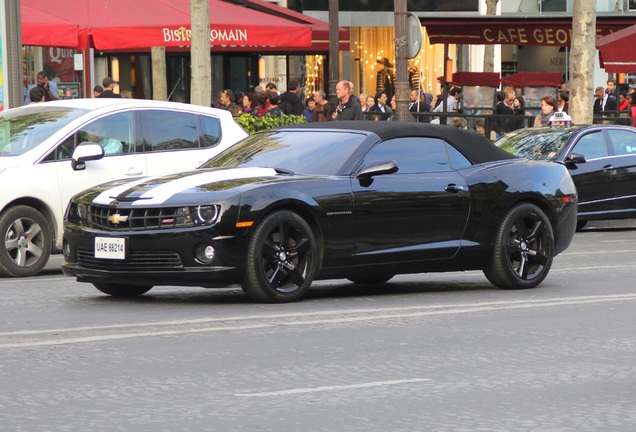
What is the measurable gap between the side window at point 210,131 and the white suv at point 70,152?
0.4 inches

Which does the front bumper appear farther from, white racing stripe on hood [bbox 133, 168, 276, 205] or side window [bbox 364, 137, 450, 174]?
side window [bbox 364, 137, 450, 174]

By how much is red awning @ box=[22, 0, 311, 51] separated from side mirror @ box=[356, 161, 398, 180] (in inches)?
437

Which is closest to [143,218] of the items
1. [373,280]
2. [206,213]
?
[206,213]

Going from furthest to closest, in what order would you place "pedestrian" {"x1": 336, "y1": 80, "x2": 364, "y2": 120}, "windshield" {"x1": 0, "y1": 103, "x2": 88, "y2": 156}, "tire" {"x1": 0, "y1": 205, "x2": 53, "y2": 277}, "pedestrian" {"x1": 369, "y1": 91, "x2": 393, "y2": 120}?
"pedestrian" {"x1": 369, "y1": 91, "x2": 393, "y2": 120}
"pedestrian" {"x1": 336, "y1": 80, "x2": 364, "y2": 120}
"windshield" {"x1": 0, "y1": 103, "x2": 88, "y2": 156}
"tire" {"x1": 0, "y1": 205, "x2": 53, "y2": 277}

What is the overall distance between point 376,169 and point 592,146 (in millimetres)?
10654

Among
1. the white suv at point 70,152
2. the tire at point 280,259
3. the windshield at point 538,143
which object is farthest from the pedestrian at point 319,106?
the tire at point 280,259

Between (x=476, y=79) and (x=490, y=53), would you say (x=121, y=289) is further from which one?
(x=490, y=53)

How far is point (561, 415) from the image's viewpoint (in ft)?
23.8

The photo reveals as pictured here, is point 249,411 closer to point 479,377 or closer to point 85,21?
point 479,377

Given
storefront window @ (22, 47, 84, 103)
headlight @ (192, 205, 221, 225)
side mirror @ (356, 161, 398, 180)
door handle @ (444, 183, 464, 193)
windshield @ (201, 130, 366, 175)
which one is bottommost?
headlight @ (192, 205, 221, 225)

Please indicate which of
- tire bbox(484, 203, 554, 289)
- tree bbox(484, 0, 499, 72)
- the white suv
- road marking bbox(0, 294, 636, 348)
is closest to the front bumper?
road marking bbox(0, 294, 636, 348)

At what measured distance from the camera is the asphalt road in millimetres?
7172

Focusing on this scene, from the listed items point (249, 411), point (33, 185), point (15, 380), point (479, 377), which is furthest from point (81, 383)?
point (33, 185)

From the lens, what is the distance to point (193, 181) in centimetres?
1145
